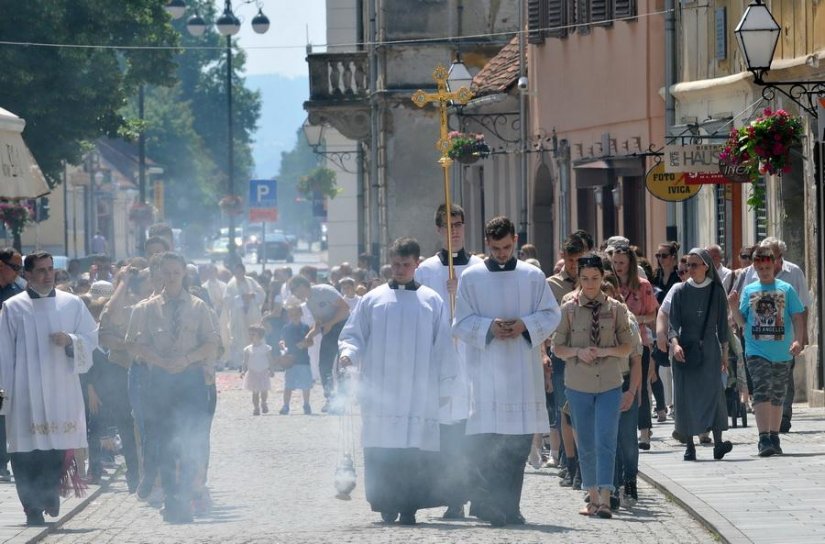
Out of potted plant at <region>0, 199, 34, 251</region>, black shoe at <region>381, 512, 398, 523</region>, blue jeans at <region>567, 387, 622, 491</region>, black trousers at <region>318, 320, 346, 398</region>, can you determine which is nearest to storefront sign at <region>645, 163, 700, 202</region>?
black trousers at <region>318, 320, 346, 398</region>

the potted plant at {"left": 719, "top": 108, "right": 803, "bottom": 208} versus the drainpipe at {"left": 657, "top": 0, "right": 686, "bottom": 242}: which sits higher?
the drainpipe at {"left": 657, "top": 0, "right": 686, "bottom": 242}

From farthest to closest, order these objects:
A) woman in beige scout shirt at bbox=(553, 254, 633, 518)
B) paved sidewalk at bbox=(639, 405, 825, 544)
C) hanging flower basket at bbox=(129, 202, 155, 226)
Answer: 1. hanging flower basket at bbox=(129, 202, 155, 226)
2. woman in beige scout shirt at bbox=(553, 254, 633, 518)
3. paved sidewalk at bbox=(639, 405, 825, 544)

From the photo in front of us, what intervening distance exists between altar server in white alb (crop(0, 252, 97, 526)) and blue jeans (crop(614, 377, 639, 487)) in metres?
3.54

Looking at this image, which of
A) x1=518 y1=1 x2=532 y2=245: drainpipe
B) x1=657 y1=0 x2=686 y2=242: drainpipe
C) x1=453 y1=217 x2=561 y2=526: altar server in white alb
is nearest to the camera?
x1=453 y1=217 x2=561 y2=526: altar server in white alb

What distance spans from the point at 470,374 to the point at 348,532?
1326mm

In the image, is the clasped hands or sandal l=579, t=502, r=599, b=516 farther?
sandal l=579, t=502, r=599, b=516

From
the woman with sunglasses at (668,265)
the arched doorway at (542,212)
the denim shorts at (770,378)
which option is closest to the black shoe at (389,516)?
the denim shorts at (770,378)

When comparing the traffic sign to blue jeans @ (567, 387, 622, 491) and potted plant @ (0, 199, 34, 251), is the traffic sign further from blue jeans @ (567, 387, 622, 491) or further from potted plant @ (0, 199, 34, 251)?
blue jeans @ (567, 387, 622, 491)

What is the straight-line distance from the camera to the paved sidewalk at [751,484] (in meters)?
12.2

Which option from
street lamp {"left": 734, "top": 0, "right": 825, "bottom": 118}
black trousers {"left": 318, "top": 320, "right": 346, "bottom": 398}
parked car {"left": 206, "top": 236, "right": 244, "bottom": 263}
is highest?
street lamp {"left": 734, "top": 0, "right": 825, "bottom": 118}

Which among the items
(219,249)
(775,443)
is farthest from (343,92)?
(219,249)

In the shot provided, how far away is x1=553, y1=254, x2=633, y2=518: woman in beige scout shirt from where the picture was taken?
13.0 m

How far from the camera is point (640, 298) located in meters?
16.0

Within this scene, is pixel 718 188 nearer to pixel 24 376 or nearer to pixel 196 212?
pixel 24 376
